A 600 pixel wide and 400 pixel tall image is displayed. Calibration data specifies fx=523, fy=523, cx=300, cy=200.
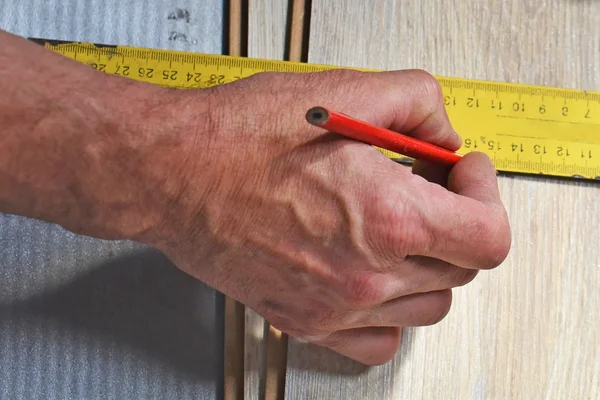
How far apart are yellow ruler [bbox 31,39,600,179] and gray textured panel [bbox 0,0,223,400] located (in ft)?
0.93

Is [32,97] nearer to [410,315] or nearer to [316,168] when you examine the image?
[316,168]

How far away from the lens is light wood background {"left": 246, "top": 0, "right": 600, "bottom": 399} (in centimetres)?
79

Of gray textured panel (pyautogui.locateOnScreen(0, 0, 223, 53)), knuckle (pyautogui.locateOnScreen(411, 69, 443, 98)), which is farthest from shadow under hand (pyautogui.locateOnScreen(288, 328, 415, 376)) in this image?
gray textured panel (pyautogui.locateOnScreen(0, 0, 223, 53))

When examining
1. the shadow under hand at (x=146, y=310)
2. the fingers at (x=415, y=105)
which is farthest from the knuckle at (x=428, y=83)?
the shadow under hand at (x=146, y=310)

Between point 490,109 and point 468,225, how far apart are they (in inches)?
13.1

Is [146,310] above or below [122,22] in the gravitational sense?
below

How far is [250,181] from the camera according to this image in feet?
1.91

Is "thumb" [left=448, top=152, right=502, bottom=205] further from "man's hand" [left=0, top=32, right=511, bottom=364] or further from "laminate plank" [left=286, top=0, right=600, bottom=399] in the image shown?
"laminate plank" [left=286, top=0, right=600, bottom=399]

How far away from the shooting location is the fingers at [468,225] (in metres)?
0.57

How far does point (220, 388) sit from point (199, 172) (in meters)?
0.41

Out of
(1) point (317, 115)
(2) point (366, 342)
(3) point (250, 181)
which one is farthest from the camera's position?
(2) point (366, 342)

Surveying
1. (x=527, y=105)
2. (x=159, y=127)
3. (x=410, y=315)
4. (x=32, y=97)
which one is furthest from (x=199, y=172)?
(x=527, y=105)

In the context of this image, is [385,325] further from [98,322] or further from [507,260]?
[98,322]

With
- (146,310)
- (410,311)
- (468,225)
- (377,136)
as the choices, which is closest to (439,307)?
(410,311)
